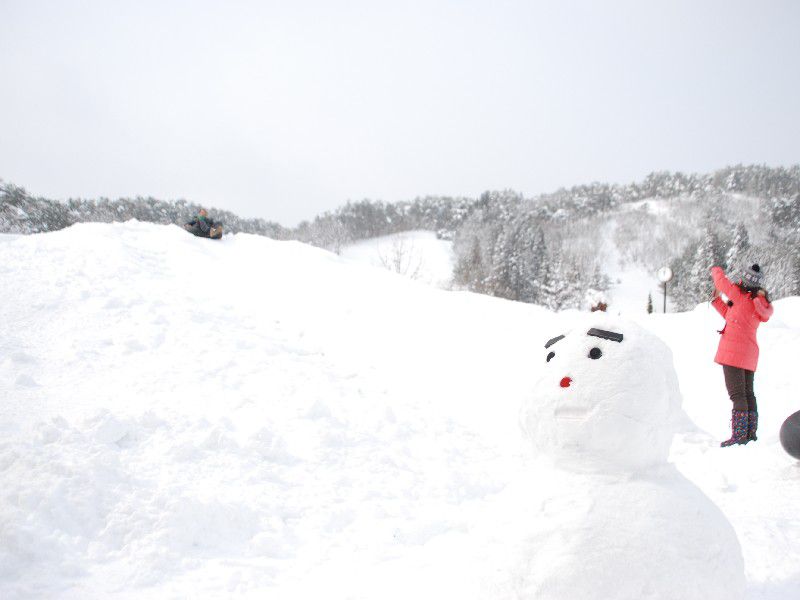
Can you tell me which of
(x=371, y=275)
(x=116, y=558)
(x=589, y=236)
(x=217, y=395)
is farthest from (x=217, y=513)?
(x=589, y=236)

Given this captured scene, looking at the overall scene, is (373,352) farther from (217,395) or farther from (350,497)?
(350,497)

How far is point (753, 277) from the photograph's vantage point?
16.3 ft

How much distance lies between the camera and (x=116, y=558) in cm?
319

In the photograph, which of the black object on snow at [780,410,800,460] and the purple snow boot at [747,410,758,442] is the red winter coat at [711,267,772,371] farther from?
the black object on snow at [780,410,800,460]

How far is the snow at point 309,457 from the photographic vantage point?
2148 mm

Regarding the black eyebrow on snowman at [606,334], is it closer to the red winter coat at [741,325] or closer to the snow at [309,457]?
the snow at [309,457]

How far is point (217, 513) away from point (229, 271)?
25.3ft

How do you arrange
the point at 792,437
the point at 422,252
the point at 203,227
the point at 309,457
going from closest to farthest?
the point at 792,437 → the point at 309,457 → the point at 203,227 → the point at 422,252

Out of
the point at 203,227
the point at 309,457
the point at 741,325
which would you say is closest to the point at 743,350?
the point at 741,325

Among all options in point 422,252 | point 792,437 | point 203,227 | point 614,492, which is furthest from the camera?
point 422,252

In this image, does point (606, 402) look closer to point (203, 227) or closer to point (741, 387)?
point (741, 387)

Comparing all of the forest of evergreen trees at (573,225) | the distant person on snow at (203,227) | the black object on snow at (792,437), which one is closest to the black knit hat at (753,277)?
the black object on snow at (792,437)

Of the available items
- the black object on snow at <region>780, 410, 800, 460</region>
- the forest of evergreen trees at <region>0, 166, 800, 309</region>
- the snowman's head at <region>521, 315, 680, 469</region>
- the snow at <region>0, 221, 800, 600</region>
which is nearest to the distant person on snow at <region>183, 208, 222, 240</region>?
the snow at <region>0, 221, 800, 600</region>

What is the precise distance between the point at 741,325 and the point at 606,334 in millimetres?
3860
